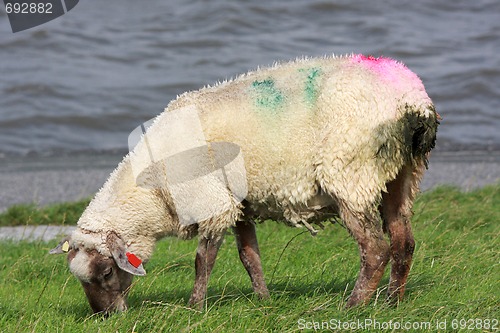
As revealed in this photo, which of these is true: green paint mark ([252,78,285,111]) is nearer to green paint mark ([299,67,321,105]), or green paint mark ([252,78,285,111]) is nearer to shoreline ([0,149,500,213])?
green paint mark ([299,67,321,105])

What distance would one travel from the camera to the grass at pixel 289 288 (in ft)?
16.0

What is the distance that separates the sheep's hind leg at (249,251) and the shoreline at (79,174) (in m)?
4.56

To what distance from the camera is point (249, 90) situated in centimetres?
560

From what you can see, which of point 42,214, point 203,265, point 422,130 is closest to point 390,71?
point 422,130

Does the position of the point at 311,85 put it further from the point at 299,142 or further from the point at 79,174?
the point at 79,174

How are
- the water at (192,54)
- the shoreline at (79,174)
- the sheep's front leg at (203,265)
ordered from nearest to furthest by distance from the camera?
1. the sheep's front leg at (203,265)
2. the shoreline at (79,174)
3. the water at (192,54)

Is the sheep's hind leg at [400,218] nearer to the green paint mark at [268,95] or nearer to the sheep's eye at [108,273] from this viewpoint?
the green paint mark at [268,95]

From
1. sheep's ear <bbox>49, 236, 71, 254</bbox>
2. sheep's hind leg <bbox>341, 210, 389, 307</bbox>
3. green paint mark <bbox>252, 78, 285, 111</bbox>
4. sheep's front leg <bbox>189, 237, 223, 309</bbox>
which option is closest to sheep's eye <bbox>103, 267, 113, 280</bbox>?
sheep's ear <bbox>49, 236, 71, 254</bbox>

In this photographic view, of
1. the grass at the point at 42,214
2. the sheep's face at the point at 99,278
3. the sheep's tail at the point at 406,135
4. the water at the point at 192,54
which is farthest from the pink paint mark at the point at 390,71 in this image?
the water at the point at 192,54

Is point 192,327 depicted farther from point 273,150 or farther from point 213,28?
point 213,28

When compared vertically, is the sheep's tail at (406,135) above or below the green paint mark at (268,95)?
below

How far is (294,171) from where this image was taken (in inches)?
211

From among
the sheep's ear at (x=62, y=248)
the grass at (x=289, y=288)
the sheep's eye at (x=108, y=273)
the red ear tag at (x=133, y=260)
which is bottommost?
the grass at (x=289, y=288)

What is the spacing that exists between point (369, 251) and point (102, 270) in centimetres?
167
